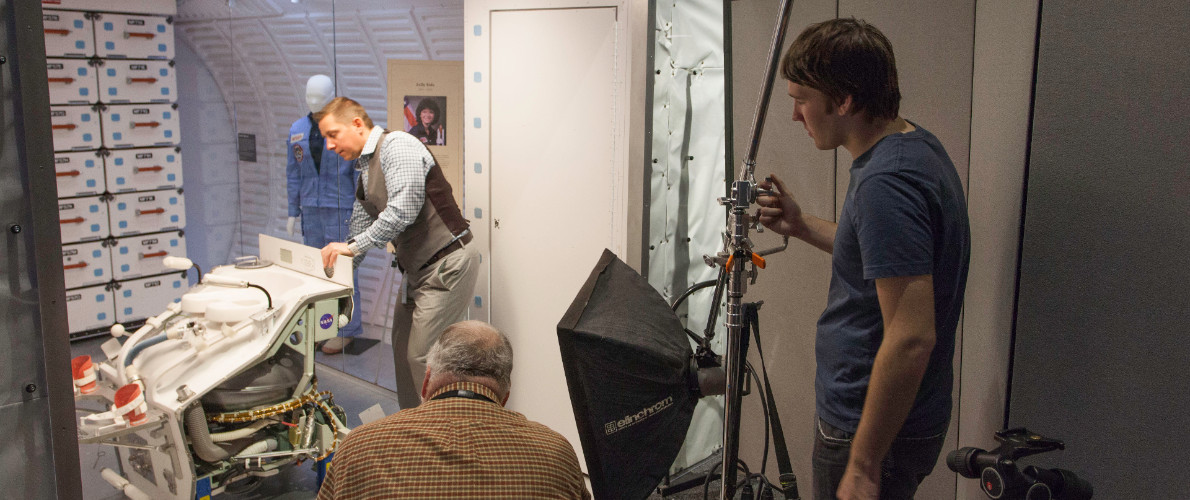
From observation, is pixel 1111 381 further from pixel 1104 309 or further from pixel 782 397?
pixel 782 397

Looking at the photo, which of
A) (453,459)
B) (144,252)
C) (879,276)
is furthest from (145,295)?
(879,276)

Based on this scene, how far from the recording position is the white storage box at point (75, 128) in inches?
228

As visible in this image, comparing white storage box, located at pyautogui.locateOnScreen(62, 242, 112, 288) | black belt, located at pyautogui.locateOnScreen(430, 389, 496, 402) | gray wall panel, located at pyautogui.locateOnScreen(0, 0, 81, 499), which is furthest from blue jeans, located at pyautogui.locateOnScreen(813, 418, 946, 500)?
white storage box, located at pyautogui.locateOnScreen(62, 242, 112, 288)

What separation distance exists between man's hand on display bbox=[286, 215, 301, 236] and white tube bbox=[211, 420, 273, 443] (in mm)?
2703

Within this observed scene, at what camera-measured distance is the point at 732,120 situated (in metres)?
3.21

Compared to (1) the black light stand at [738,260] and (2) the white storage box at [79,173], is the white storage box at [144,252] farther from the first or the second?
(1) the black light stand at [738,260]

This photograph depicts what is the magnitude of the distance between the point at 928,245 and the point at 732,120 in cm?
167

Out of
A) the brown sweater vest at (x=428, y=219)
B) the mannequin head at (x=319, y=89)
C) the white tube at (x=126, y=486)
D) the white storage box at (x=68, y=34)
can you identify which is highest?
the white storage box at (x=68, y=34)

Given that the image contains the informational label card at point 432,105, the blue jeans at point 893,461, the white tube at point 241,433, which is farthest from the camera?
the informational label card at point 432,105

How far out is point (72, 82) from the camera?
580cm

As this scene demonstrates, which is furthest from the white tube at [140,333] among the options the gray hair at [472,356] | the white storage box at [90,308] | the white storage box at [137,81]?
the white storage box at [137,81]

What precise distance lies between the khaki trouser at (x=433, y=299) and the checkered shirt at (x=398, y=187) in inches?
10.2

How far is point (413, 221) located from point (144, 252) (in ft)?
11.7

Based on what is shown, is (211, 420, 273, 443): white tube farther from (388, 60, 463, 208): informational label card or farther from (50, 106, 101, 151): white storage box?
(50, 106, 101, 151): white storage box
